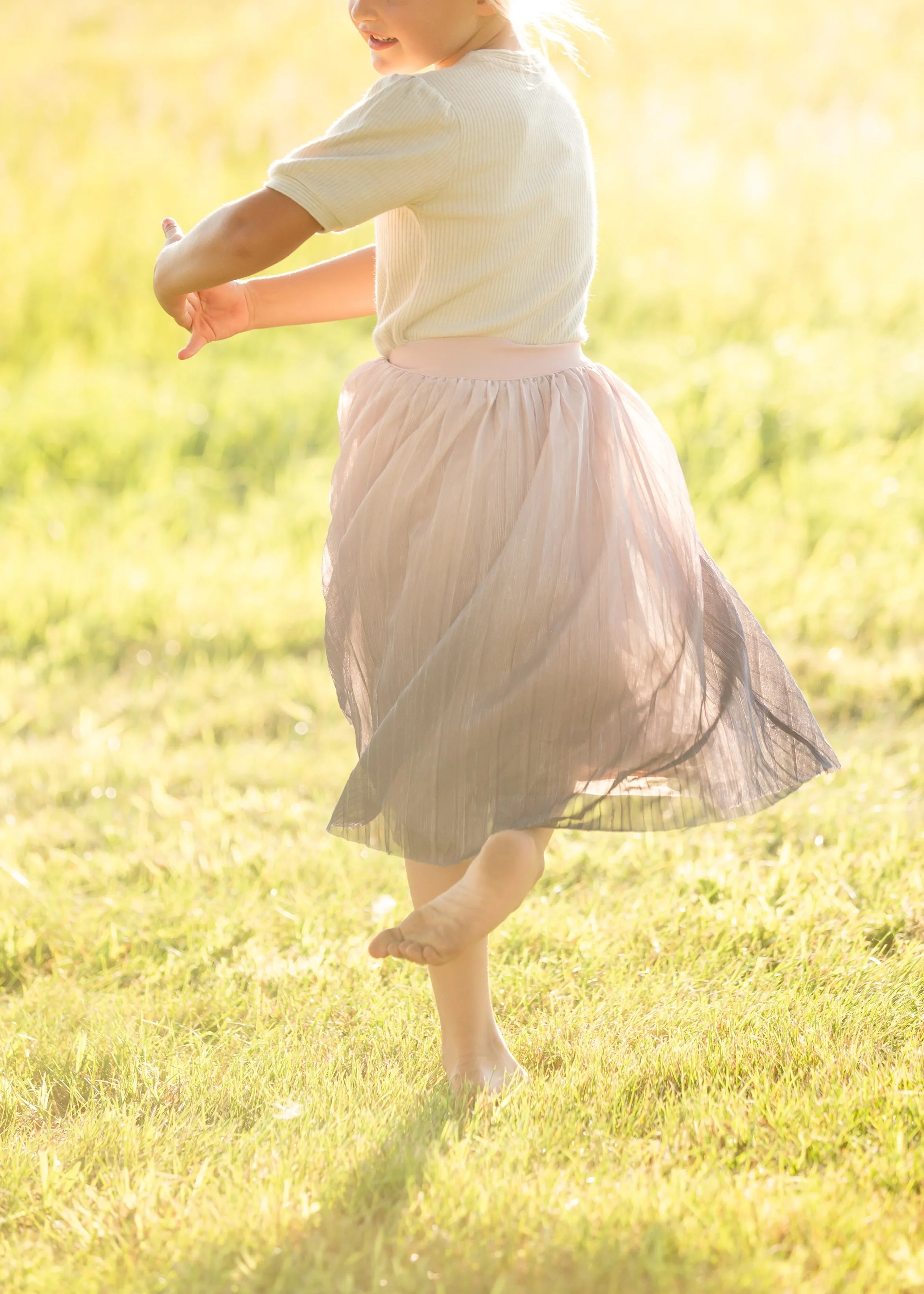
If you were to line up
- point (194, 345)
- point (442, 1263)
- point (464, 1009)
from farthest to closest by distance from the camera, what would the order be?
point (194, 345) → point (464, 1009) → point (442, 1263)

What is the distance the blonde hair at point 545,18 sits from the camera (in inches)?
79.6

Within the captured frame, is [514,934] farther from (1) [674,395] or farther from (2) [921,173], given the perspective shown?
(2) [921,173]

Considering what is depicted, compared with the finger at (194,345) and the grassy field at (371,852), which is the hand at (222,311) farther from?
the grassy field at (371,852)

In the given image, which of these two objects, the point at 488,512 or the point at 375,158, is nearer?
the point at 375,158

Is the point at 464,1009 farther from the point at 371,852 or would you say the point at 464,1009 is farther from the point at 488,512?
the point at 371,852

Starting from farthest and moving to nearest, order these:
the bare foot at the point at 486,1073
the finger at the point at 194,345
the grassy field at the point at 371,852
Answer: the finger at the point at 194,345 < the bare foot at the point at 486,1073 < the grassy field at the point at 371,852

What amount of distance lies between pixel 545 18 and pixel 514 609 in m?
0.93

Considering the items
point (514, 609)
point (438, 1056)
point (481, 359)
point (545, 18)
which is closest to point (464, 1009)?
point (438, 1056)

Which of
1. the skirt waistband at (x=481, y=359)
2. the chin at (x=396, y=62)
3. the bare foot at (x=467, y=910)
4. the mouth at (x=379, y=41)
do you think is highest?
the mouth at (x=379, y=41)

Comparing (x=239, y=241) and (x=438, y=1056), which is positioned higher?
(x=239, y=241)

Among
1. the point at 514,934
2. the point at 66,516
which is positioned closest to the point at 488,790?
the point at 514,934

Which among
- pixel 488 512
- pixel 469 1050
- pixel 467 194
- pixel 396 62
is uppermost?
pixel 396 62

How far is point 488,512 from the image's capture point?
1990 millimetres

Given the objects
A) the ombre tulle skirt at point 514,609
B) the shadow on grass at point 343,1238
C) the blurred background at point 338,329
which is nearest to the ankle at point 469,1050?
the shadow on grass at point 343,1238
